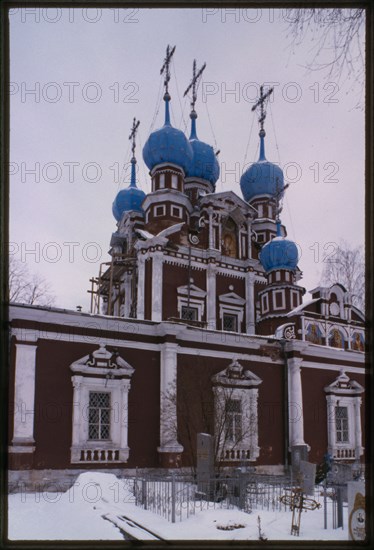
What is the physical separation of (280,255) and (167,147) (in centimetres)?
705

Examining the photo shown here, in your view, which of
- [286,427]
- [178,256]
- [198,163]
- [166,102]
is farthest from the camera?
[198,163]

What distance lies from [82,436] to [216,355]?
5253mm

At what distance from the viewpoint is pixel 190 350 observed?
17812mm

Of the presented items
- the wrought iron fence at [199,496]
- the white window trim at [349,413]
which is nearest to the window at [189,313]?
the white window trim at [349,413]

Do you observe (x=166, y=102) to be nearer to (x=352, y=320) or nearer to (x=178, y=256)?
(x=178, y=256)

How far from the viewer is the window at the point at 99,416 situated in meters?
15.6

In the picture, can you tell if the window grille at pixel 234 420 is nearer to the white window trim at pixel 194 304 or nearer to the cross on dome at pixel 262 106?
the white window trim at pixel 194 304

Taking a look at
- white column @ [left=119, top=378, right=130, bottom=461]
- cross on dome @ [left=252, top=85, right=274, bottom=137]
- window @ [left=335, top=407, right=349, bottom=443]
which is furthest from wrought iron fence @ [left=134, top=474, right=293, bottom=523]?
cross on dome @ [left=252, top=85, right=274, bottom=137]

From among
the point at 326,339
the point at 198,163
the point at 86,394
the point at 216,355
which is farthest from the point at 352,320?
the point at 86,394

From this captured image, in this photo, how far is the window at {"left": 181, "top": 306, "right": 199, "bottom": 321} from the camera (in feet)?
80.0

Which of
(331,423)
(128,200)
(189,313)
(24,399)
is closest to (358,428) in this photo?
(331,423)

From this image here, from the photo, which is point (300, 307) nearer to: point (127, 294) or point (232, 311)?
point (232, 311)

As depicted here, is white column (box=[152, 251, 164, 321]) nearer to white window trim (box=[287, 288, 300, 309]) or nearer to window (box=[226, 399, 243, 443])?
window (box=[226, 399, 243, 443])

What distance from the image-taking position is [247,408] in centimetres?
1881
